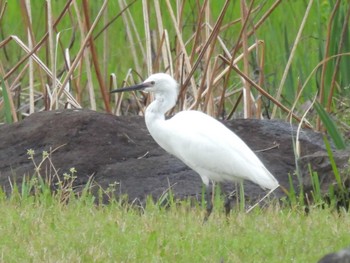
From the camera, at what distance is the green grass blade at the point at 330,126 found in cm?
547

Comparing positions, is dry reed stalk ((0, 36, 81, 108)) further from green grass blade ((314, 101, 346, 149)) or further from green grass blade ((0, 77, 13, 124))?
green grass blade ((314, 101, 346, 149))

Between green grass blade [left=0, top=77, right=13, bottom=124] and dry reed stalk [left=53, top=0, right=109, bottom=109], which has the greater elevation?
dry reed stalk [left=53, top=0, right=109, bottom=109]

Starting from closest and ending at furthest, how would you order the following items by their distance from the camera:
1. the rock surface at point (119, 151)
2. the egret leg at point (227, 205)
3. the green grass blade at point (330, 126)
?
the egret leg at point (227, 205)
the green grass blade at point (330, 126)
the rock surface at point (119, 151)

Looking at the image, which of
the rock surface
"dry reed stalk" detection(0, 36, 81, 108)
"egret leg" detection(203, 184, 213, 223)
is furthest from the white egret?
"dry reed stalk" detection(0, 36, 81, 108)

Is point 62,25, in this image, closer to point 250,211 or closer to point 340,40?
point 340,40

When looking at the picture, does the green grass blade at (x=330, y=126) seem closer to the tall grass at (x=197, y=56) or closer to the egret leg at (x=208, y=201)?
the tall grass at (x=197, y=56)

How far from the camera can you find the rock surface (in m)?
5.82

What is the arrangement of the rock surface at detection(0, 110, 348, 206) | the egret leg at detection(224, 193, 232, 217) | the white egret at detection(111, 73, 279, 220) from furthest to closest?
the rock surface at detection(0, 110, 348, 206) < the white egret at detection(111, 73, 279, 220) < the egret leg at detection(224, 193, 232, 217)

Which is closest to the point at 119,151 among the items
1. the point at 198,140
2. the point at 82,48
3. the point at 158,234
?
the point at 198,140

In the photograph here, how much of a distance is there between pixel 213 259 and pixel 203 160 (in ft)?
5.98

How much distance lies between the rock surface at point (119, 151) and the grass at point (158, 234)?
745 mm

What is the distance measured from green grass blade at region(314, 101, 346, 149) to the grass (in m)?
0.66

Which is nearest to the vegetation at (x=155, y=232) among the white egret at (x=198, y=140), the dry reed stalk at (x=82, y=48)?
the white egret at (x=198, y=140)

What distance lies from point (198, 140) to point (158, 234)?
1.60 meters
